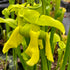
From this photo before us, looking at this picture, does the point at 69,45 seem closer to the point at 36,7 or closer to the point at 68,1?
the point at 36,7

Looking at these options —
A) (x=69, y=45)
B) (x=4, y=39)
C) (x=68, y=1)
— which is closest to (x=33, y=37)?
(x=69, y=45)

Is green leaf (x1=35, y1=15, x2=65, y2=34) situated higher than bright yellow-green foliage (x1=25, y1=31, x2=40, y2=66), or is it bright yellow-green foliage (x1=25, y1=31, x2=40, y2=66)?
green leaf (x1=35, y1=15, x2=65, y2=34)

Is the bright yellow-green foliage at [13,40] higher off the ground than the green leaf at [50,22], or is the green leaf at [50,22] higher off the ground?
the green leaf at [50,22]

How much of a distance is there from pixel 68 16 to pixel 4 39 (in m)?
1.18

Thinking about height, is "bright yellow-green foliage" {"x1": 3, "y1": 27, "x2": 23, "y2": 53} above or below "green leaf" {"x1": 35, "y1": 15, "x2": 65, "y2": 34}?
below

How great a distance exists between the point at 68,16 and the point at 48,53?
187 centimetres

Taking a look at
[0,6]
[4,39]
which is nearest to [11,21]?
[4,39]

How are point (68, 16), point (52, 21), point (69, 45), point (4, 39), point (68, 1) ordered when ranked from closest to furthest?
point (52, 21) → point (69, 45) → point (4, 39) → point (68, 16) → point (68, 1)

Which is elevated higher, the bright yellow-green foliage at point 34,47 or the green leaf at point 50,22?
the green leaf at point 50,22

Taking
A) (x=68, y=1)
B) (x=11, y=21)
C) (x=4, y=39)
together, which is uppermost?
(x=11, y=21)

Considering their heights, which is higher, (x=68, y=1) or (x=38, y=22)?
(x=38, y=22)

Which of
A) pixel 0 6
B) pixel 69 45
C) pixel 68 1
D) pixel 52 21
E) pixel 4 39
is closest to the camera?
pixel 52 21

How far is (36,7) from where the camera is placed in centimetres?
38

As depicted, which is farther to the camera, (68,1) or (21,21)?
(68,1)
